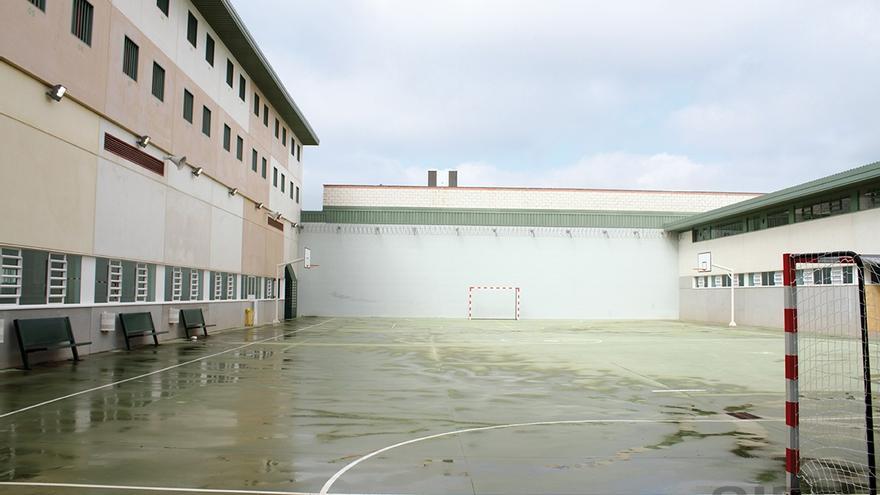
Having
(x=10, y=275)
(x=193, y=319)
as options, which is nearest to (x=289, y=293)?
(x=193, y=319)

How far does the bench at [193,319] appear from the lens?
72.3 feet

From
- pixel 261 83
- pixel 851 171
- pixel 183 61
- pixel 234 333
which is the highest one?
pixel 261 83

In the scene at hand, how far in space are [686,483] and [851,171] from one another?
24297 millimetres

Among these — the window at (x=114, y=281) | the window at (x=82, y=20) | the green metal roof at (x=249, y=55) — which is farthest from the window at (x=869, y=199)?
the window at (x=82, y=20)

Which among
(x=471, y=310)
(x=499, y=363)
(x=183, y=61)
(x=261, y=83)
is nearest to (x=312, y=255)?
(x=471, y=310)

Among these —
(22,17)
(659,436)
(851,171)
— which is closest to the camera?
(659,436)

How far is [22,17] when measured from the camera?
514 inches

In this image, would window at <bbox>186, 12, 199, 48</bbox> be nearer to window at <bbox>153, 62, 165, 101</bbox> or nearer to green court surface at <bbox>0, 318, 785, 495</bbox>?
window at <bbox>153, 62, 165, 101</bbox>

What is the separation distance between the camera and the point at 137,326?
1834 cm

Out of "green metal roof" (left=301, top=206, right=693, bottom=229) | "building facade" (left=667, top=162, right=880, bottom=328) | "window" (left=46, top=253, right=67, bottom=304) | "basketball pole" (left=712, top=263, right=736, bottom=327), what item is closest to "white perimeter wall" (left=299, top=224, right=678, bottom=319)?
"green metal roof" (left=301, top=206, right=693, bottom=229)

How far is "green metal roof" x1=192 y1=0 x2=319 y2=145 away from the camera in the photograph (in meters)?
23.9

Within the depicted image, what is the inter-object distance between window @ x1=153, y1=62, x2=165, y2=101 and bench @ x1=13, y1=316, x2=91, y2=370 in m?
8.43

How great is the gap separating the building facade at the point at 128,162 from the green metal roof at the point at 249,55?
89 millimetres

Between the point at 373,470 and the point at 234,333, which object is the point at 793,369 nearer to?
the point at 373,470
